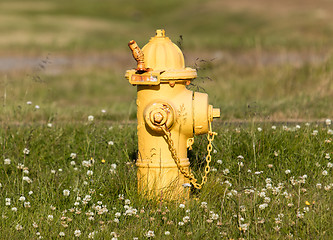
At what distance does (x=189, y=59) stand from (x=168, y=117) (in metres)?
14.8

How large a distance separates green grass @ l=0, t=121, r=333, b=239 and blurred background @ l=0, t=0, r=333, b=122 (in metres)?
0.53

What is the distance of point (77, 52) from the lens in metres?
22.6

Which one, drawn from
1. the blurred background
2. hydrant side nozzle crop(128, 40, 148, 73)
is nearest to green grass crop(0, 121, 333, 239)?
the blurred background

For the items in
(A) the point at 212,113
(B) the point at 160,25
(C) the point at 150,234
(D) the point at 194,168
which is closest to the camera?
(C) the point at 150,234

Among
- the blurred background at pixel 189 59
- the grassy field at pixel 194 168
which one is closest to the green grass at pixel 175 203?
the grassy field at pixel 194 168

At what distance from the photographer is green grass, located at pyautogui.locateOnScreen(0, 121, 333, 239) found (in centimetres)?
453

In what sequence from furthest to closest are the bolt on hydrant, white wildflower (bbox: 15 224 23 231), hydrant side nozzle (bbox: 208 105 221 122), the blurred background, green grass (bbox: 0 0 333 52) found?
1. green grass (bbox: 0 0 333 52)
2. the blurred background
3. hydrant side nozzle (bbox: 208 105 221 122)
4. the bolt on hydrant
5. white wildflower (bbox: 15 224 23 231)

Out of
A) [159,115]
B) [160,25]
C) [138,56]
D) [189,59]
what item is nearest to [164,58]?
[138,56]

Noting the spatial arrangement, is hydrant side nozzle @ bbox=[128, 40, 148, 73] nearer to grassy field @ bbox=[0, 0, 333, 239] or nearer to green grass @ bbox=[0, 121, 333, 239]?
grassy field @ bbox=[0, 0, 333, 239]

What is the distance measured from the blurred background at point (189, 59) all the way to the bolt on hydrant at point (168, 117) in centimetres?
71

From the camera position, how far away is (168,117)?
197 inches

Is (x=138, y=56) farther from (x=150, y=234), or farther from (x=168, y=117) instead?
(x=150, y=234)

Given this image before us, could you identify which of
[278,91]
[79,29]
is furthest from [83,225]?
[79,29]

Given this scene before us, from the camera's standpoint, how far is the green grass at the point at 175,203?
178 inches
